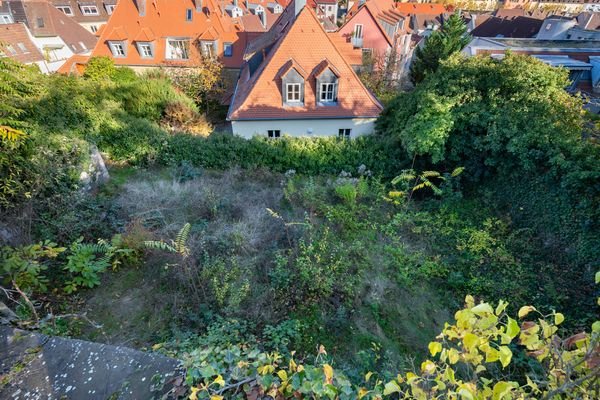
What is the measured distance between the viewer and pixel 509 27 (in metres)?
43.9

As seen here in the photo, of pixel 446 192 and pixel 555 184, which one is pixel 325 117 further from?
pixel 555 184

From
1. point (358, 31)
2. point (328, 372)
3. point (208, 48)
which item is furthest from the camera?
point (358, 31)

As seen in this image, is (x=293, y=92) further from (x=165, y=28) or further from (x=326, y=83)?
(x=165, y=28)

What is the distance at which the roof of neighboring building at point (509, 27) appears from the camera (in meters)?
41.7

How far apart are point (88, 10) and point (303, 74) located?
57.1 m

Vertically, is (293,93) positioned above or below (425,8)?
below

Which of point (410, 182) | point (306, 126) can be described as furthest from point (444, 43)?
point (410, 182)

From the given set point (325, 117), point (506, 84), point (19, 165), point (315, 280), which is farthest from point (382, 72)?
point (19, 165)

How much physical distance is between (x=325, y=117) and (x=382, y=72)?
10528mm

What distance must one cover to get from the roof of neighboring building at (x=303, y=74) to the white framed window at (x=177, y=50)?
12.3 metres

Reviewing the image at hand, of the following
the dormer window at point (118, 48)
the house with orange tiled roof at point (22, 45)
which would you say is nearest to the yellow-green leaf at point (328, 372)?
the dormer window at point (118, 48)

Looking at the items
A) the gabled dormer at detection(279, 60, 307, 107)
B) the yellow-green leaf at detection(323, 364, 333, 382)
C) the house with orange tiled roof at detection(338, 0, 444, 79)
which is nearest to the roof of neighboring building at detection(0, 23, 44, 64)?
the gabled dormer at detection(279, 60, 307, 107)

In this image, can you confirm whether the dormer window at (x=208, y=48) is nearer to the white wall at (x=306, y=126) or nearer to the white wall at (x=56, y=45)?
the white wall at (x=306, y=126)

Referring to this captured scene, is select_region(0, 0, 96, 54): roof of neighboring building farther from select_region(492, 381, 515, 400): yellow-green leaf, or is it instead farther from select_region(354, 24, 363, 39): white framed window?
select_region(492, 381, 515, 400): yellow-green leaf
